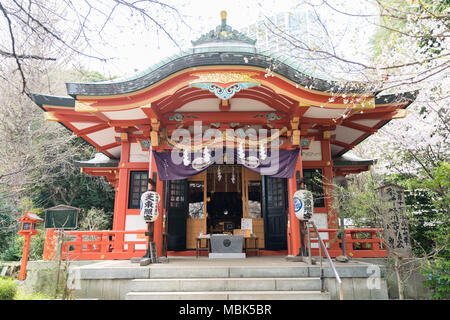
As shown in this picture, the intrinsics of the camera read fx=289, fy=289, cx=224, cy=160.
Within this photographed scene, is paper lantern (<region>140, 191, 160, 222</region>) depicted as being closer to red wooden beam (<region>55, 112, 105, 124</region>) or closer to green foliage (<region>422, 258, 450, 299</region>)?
red wooden beam (<region>55, 112, 105, 124</region>)

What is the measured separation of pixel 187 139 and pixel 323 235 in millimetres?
4526

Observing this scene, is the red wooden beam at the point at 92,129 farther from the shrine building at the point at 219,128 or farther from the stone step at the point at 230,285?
the stone step at the point at 230,285

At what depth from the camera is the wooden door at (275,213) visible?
8477 millimetres

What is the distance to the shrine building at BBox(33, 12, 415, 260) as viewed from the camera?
636 centimetres

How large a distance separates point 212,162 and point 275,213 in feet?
9.30

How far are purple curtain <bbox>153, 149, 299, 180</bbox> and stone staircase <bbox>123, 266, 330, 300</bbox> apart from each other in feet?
7.95

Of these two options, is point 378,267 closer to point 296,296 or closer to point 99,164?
point 296,296

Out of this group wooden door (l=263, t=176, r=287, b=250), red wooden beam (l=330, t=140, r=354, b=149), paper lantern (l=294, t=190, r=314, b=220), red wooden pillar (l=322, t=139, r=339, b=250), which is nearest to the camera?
paper lantern (l=294, t=190, r=314, b=220)

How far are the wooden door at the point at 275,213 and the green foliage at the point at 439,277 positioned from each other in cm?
353

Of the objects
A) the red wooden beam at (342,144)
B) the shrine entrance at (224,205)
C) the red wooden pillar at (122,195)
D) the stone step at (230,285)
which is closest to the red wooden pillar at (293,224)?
the stone step at (230,285)

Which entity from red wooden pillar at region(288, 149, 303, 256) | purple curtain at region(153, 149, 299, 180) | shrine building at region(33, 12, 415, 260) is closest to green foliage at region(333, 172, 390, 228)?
shrine building at region(33, 12, 415, 260)

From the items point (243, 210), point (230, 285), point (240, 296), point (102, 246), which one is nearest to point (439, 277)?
point (240, 296)
